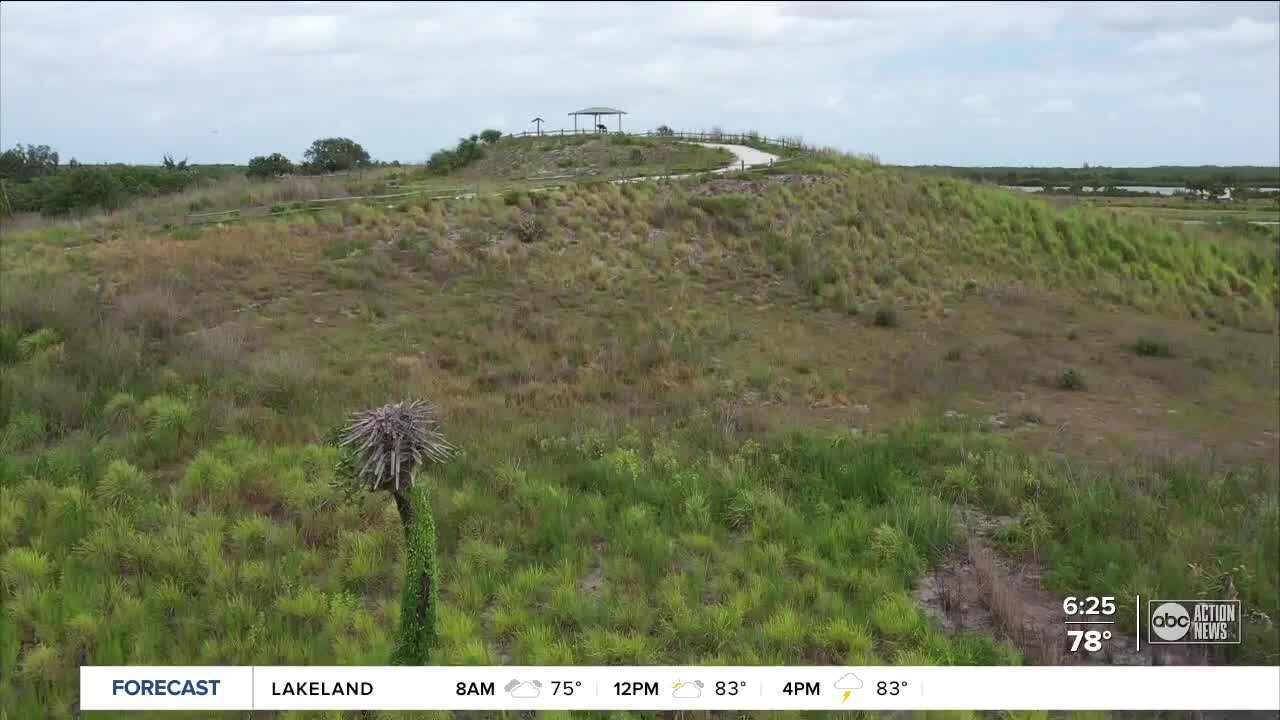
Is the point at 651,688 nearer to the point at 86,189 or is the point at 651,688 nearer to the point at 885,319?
the point at 885,319

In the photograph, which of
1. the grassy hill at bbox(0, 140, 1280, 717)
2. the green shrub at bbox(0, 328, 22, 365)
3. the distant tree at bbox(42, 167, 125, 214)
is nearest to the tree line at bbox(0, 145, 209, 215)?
Answer: the distant tree at bbox(42, 167, 125, 214)

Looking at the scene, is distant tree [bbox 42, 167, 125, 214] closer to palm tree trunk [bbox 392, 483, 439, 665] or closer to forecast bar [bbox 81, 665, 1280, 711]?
forecast bar [bbox 81, 665, 1280, 711]

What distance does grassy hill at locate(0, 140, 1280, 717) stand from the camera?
6.88 m

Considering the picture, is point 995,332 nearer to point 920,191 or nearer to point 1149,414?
point 1149,414

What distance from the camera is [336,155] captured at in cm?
5138

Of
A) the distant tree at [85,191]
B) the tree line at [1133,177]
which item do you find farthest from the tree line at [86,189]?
the tree line at [1133,177]

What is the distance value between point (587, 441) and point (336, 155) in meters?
47.0

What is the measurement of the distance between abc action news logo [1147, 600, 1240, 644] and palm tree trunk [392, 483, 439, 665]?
5628 mm

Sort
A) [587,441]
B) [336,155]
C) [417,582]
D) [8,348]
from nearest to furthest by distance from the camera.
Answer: [417,582] < [587,441] < [8,348] < [336,155]

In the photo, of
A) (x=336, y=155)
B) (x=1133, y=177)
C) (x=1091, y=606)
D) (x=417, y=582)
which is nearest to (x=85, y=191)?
(x=336, y=155)

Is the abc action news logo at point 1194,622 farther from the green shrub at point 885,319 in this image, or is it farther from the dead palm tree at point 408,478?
the green shrub at point 885,319

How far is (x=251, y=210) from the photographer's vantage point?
2322cm

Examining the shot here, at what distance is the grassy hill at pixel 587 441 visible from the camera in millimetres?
6875

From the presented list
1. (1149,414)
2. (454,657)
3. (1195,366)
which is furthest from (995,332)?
(454,657)
